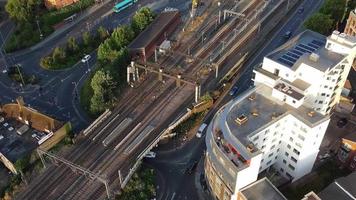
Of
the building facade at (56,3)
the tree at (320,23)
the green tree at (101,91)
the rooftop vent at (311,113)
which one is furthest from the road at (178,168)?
the building facade at (56,3)

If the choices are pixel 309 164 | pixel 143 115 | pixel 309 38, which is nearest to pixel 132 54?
pixel 143 115

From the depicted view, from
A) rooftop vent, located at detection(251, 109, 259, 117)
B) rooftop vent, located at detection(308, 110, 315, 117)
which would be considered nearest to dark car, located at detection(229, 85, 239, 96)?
rooftop vent, located at detection(251, 109, 259, 117)

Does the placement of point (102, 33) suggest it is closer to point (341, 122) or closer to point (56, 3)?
point (56, 3)

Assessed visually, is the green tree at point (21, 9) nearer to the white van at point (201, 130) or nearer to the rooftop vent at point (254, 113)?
the white van at point (201, 130)

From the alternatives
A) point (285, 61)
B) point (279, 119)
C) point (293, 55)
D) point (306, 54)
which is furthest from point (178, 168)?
point (306, 54)

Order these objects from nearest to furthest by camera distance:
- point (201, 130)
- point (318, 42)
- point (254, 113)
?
point (254, 113)
point (318, 42)
point (201, 130)

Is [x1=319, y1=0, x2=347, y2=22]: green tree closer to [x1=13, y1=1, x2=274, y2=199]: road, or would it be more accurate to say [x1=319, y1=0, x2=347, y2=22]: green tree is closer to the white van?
[x1=13, y1=1, x2=274, y2=199]: road

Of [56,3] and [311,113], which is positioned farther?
[56,3]
